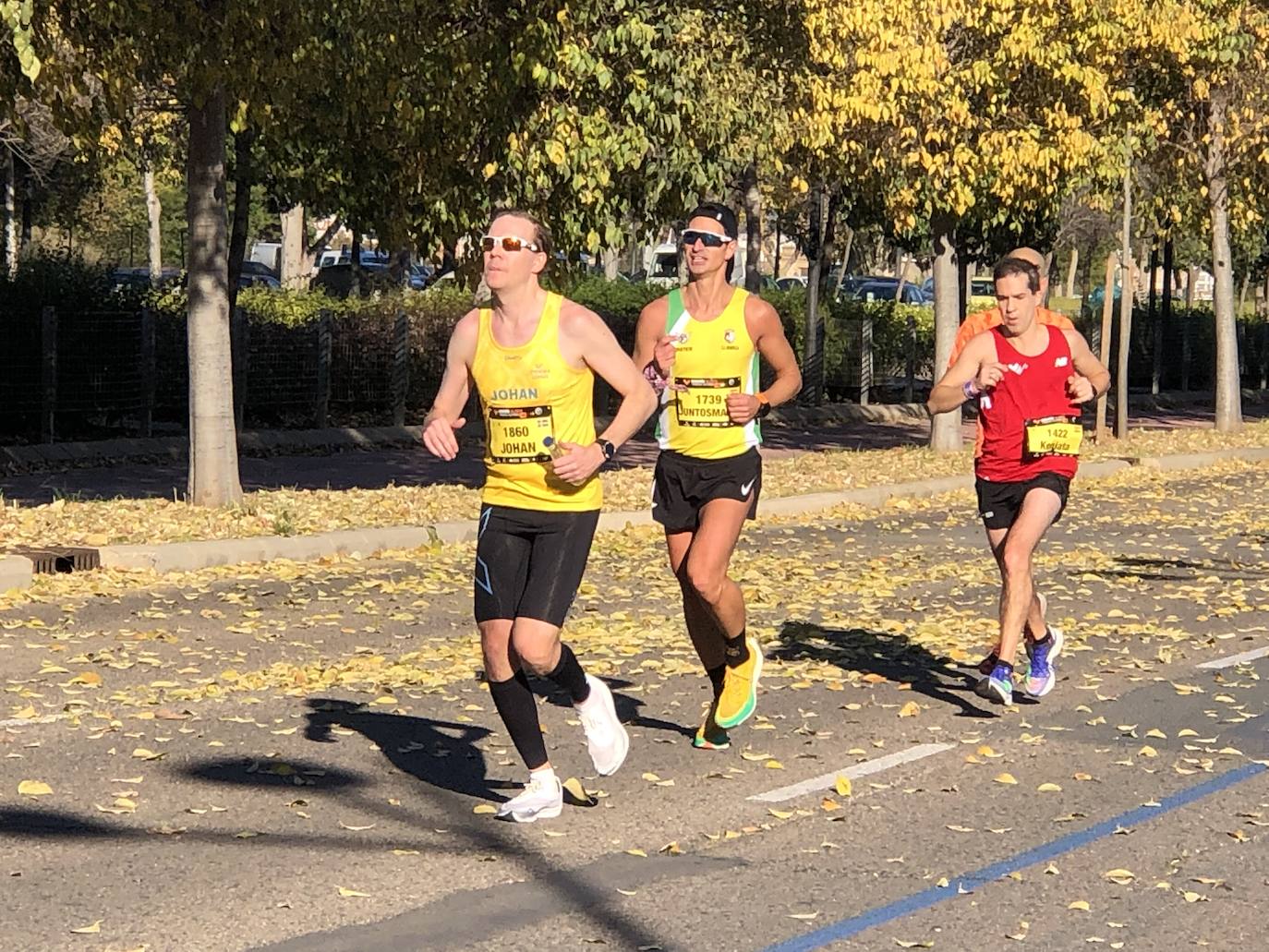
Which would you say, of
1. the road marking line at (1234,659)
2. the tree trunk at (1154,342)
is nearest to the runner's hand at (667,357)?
the road marking line at (1234,659)

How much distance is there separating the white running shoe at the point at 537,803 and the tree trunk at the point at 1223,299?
2490 cm

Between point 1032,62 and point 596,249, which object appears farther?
point 1032,62

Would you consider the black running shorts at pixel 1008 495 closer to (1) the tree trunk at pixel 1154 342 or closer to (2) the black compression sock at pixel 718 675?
(2) the black compression sock at pixel 718 675

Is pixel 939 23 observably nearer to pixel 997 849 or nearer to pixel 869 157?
pixel 869 157

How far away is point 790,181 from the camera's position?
25.0 m

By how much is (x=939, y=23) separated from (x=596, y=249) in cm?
578

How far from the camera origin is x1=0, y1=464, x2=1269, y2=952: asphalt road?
241 inches

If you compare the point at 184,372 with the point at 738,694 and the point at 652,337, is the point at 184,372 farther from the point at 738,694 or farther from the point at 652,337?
the point at 738,694

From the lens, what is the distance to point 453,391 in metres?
7.52

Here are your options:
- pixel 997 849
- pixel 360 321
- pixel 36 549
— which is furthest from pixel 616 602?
pixel 360 321

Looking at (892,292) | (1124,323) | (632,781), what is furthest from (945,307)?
(892,292)

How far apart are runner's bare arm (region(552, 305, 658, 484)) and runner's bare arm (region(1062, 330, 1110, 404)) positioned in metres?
2.65

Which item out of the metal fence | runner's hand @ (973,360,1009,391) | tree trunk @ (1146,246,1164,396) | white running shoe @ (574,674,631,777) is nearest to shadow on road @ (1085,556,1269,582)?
runner's hand @ (973,360,1009,391)

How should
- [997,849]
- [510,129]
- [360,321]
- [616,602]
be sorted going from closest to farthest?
1. [997,849]
2. [616,602]
3. [510,129]
4. [360,321]
